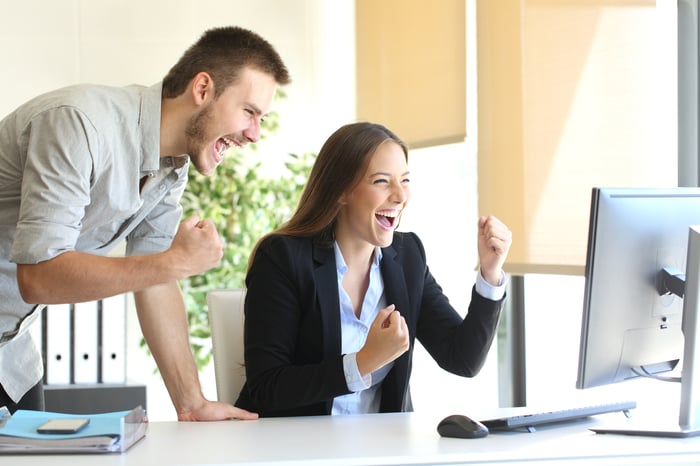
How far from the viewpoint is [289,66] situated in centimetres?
419

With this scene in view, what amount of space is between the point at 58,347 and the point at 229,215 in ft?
3.11

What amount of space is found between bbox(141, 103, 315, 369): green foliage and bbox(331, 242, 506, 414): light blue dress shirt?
1.70 m

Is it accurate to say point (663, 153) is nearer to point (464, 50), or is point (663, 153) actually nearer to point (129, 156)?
point (464, 50)

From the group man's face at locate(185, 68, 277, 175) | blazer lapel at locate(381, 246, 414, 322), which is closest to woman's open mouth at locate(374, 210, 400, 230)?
blazer lapel at locate(381, 246, 414, 322)

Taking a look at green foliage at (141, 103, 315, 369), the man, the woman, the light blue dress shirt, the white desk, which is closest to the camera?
the white desk

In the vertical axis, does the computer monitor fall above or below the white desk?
above

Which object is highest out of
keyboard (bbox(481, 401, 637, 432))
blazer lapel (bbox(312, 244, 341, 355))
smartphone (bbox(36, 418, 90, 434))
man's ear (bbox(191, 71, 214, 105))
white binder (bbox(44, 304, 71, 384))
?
man's ear (bbox(191, 71, 214, 105))

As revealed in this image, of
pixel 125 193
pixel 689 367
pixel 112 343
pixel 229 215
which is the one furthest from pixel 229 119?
pixel 229 215

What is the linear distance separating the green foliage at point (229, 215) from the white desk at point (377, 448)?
2.13 meters

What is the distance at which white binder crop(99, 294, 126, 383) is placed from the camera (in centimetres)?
328

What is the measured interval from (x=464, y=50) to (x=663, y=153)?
1007mm

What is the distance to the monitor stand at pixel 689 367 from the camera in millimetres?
1570

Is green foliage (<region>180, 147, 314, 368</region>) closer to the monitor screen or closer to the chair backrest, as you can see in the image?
the chair backrest

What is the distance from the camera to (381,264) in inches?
88.6
